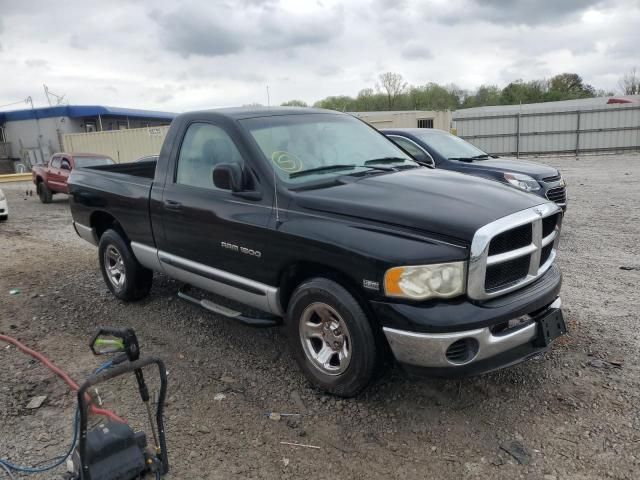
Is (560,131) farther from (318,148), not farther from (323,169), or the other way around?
(323,169)

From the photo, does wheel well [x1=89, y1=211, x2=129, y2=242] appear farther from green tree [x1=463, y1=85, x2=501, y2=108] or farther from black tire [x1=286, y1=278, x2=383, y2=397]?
green tree [x1=463, y1=85, x2=501, y2=108]

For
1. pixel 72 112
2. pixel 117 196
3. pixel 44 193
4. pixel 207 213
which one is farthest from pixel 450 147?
pixel 72 112

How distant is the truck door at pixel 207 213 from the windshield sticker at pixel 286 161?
223mm

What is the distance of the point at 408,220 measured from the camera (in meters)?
3.04

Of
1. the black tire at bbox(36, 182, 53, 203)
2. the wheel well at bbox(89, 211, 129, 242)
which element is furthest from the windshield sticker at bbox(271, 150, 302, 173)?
the black tire at bbox(36, 182, 53, 203)

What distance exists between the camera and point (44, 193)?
1594cm

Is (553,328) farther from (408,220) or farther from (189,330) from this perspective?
(189,330)

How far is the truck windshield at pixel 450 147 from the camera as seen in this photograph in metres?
8.55

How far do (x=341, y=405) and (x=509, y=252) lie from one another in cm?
143

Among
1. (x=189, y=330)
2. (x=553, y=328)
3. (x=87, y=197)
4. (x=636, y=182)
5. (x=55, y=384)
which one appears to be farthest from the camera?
(x=636, y=182)

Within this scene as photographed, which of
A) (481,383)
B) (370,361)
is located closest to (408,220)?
(370,361)

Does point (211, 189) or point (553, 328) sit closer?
point (553, 328)

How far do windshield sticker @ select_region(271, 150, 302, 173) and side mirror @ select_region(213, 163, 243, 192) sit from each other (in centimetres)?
28

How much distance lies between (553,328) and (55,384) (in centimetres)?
347
